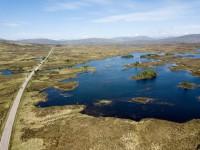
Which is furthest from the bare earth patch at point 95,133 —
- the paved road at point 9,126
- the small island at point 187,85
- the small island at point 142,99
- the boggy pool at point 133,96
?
the small island at point 187,85

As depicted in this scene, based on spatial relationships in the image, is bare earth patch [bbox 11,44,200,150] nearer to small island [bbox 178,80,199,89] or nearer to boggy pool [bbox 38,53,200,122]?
boggy pool [bbox 38,53,200,122]

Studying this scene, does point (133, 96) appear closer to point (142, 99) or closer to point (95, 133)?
point (142, 99)

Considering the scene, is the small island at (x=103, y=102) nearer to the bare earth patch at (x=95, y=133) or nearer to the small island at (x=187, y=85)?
the bare earth patch at (x=95, y=133)

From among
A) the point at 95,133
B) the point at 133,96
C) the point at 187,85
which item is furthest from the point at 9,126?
the point at 187,85

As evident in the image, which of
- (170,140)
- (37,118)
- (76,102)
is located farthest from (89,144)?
(76,102)

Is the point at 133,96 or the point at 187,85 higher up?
the point at 187,85

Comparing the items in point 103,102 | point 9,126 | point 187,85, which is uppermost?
point 187,85

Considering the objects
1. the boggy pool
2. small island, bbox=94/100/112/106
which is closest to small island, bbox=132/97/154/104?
the boggy pool

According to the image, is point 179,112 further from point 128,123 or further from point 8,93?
point 8,93
